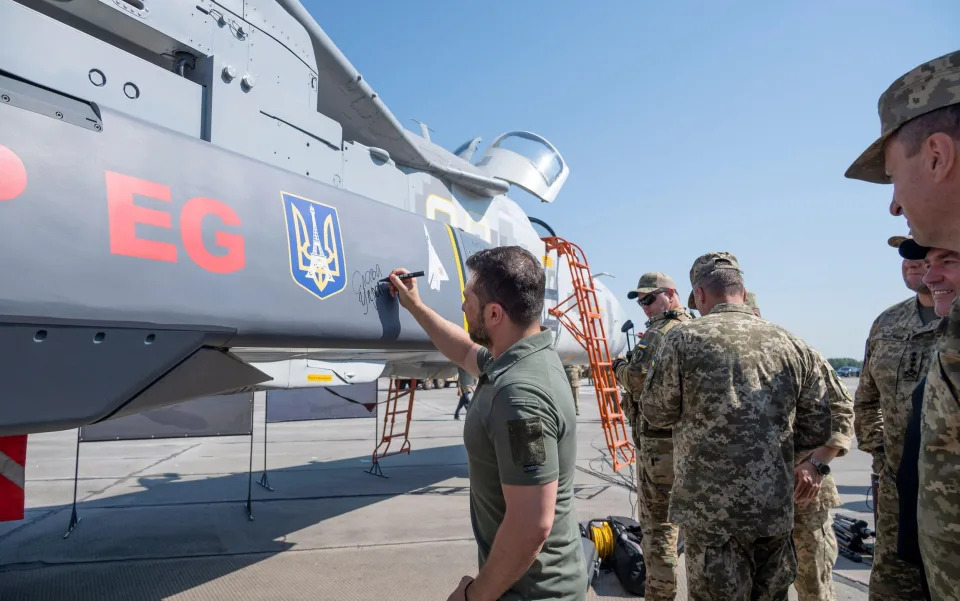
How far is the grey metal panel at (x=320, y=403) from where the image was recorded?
7535mm

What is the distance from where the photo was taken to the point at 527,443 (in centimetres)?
140

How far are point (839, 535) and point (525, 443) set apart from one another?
172 inches

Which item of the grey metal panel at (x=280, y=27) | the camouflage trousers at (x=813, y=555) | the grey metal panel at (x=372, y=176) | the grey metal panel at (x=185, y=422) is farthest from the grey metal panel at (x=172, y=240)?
the grey metal panel at (x=185, y=422)

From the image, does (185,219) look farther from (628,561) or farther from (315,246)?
(628,561)

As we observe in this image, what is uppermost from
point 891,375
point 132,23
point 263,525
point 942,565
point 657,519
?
point 132,23

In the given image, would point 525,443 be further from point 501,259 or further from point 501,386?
point 501,259

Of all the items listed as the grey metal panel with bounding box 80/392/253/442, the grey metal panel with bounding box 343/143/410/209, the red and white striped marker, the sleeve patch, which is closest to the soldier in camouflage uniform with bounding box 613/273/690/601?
the sleeve patch

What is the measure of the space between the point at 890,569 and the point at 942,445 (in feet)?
6.45

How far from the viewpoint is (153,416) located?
19.6 ft

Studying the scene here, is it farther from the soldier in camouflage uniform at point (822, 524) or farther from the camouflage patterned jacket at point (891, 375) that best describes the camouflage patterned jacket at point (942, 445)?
the camouflage patterned jacket at point (891, 375)

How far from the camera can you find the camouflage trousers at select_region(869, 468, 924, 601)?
2365 millimetres

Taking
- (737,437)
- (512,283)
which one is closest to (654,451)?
(737,437)

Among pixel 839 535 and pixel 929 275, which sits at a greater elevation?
pixel 929 275

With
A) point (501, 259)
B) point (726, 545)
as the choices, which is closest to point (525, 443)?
point (501, 259)
